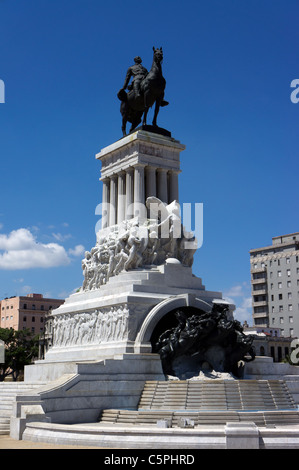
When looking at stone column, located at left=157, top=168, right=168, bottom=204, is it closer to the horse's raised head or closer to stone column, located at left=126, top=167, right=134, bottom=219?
stone column, located at left=126, top=167, right=134, bottom=219

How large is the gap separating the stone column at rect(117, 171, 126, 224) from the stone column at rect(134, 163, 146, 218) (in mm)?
1586

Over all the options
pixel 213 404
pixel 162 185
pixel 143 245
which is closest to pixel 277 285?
pixel 162 185

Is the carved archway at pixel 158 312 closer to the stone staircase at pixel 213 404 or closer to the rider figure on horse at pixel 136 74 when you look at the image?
the stone staircase at pixel 213 404

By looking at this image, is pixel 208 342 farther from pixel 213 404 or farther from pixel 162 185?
pixel 162 185

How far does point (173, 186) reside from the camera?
138 ft

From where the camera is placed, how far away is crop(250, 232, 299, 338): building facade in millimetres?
92625

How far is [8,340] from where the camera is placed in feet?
271

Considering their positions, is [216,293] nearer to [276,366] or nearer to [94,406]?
[276,366]

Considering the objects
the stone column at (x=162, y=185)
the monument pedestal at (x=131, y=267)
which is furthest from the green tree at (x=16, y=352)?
the stone column at (x=162, y=185)

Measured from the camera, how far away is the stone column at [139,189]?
39.6 m

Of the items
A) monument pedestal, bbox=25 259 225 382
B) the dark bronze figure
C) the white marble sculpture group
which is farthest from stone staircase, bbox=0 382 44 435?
the white marble sculpture group

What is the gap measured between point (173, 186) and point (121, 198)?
346 cm
